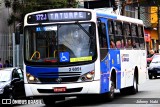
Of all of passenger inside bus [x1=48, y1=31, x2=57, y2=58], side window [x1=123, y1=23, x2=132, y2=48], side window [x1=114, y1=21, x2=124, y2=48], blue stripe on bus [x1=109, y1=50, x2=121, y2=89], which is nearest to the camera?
passenger inside bus [x1=48, y1=31, x2=57, y2=58]

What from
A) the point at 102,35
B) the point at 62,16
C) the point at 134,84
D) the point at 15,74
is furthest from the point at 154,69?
the point at 62,16

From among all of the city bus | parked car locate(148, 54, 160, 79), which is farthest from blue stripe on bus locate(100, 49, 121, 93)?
parked car locate(148, 54, 160, 79)

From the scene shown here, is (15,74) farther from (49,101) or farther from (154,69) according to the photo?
(154,69)

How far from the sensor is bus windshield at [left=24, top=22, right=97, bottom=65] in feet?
49.7

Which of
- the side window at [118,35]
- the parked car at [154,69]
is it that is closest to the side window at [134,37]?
the side window at [118,35]

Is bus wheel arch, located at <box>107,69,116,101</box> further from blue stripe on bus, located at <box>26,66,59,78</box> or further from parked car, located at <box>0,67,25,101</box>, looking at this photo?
parked car, located at <box>0,67,25,101</box>

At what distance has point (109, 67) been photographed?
1658cm

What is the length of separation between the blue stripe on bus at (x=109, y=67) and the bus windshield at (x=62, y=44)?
83 cm

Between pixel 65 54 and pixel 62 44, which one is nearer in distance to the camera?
pixel 65 54

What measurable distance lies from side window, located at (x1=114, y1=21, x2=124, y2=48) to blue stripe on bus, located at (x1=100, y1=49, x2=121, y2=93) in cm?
38

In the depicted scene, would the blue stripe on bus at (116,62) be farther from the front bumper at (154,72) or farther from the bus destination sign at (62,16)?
the front bumper at (154,72)

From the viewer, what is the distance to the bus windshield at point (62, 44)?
49.7 feet

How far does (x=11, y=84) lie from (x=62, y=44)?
12.0 ft

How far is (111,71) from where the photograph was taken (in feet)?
55.5
